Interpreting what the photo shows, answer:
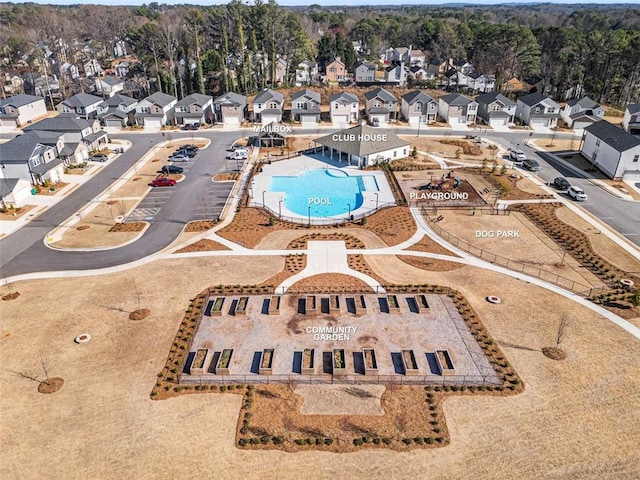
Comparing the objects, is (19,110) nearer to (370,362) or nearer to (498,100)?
(370,362)

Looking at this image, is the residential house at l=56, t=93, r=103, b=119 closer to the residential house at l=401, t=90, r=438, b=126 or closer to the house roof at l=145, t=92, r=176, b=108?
the house roof at l=145, t=92, r=176, b=108

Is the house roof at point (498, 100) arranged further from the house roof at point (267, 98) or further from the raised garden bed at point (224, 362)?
the raised garden bed at point (224, 362)

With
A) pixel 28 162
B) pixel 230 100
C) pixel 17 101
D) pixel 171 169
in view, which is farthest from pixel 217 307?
pixel 17 101

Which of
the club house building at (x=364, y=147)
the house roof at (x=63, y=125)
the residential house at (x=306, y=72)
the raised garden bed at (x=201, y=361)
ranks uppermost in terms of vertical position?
the residential house at (x=306, y=72)

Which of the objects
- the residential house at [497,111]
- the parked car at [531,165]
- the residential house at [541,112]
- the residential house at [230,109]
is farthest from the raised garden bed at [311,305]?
the residential house at [541,112]

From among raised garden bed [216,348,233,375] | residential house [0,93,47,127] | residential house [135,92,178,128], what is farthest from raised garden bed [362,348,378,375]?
residential house [0,93,47,127]

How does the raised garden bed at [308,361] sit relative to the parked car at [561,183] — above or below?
below

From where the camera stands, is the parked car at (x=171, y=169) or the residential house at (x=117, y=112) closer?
the parked car at (x=171, y=169)

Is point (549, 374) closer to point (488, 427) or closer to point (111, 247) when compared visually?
point (488, 427)
